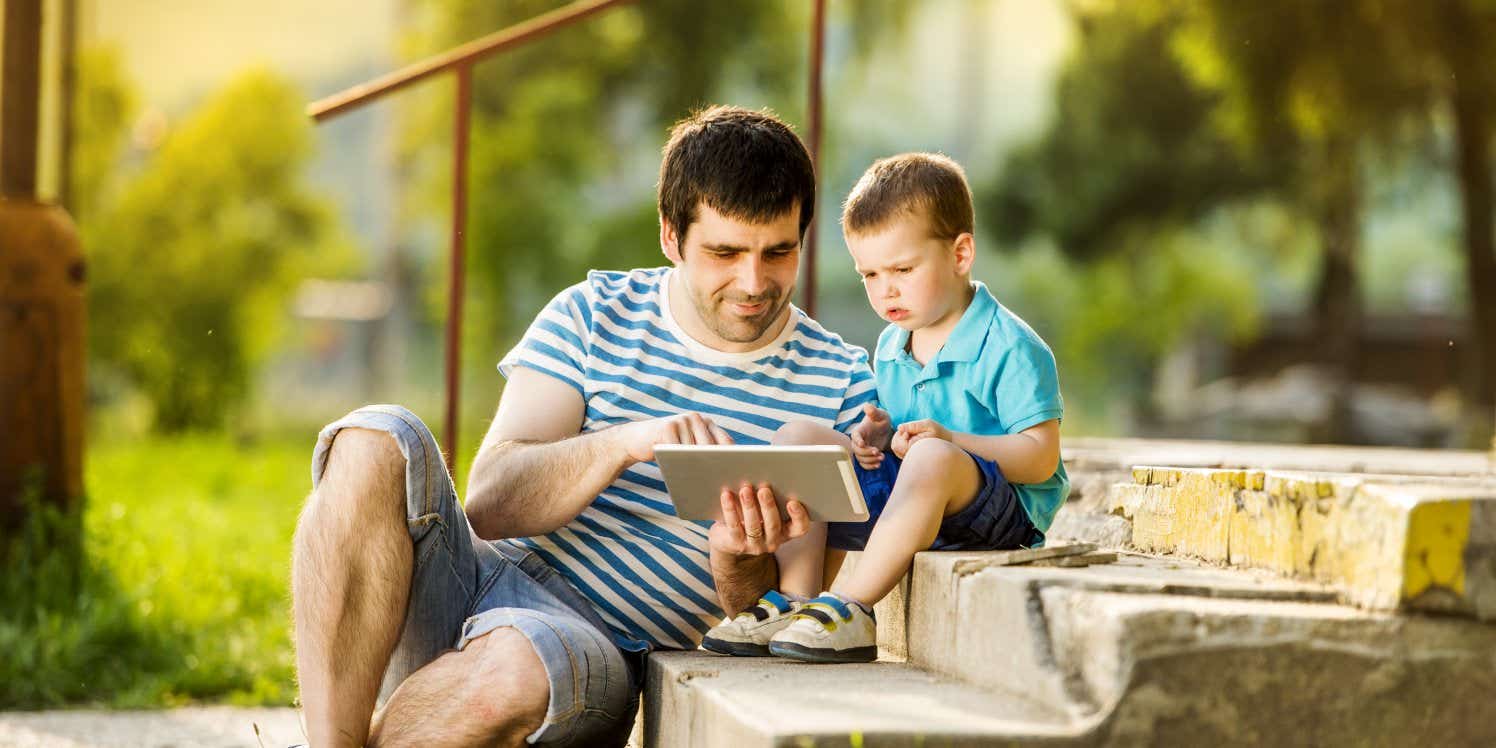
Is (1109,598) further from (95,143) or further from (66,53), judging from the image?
(95,143)

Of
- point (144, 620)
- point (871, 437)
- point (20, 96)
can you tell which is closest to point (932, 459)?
point (871, 437)

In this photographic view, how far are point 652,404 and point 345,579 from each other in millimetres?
666

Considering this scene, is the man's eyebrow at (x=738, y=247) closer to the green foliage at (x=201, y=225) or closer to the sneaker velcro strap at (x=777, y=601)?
the sneaker velcro strap at (x=777, y=601)

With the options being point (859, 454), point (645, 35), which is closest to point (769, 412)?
point (859, 454)

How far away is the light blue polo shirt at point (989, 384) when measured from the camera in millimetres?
3068

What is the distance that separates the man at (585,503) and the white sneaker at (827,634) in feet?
0.43

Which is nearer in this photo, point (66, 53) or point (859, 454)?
point (859, 454)

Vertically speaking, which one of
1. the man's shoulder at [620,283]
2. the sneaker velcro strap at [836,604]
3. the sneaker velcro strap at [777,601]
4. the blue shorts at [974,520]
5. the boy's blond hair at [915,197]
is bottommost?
the sneaker velcro strap at [777,601]

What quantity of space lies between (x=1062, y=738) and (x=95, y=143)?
759 inches

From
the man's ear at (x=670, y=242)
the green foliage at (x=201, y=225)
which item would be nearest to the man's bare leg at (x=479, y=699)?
the man's ear at (x=670, y=242)

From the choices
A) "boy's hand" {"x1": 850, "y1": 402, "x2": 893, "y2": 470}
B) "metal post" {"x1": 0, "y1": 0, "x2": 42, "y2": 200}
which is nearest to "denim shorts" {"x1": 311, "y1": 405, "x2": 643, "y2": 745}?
"boy's hand" {"x1": 850, "y1": 402, "x2": 893, "y2": 470}

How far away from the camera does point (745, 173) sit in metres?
3.09

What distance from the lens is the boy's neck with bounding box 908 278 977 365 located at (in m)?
3.26

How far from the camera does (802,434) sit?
3.02 meters
